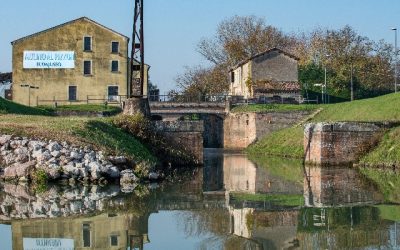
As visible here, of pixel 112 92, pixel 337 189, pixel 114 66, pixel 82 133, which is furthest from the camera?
pixel 112 92

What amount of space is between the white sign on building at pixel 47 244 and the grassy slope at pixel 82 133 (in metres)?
11.7

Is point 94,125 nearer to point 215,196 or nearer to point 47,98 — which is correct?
point 215,196

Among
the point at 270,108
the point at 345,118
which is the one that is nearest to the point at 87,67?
the point at 270,108

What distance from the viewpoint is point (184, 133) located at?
32594 mm

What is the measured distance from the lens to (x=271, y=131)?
58.1 meters

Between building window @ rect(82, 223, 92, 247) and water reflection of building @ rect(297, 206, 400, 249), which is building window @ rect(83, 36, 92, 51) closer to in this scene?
water reflection of building @ rect(297, 206, 400, 249)

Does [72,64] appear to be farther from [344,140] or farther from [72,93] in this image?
[344,140]

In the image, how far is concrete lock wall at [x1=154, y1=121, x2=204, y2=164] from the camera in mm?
32406

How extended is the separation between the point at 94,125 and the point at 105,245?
16.2 meters

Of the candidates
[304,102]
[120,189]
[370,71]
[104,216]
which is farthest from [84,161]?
[370,71]

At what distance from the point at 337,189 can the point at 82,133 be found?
9393mm

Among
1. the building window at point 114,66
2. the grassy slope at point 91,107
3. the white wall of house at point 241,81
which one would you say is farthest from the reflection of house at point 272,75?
the grassy slope at point 91,107

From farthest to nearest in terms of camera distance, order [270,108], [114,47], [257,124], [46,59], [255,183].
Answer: [114,47] → [46,59] → [270,108] → [257,124] → [255,183]

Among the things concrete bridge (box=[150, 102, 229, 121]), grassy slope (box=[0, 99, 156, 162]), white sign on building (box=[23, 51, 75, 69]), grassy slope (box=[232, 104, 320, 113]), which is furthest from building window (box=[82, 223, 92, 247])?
white sign on building (box=[23, 51, 75, 69])
